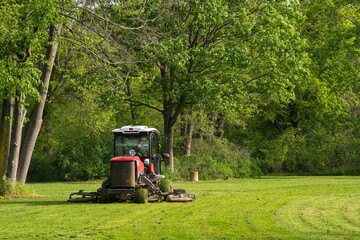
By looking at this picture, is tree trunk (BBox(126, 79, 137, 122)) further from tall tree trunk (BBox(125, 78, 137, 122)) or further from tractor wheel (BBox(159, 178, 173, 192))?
tractor wheel (BBox(159, 178, 173, 192))

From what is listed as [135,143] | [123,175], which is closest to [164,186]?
[135,143]

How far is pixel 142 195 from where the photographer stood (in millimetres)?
16484

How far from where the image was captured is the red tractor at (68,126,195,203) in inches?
651

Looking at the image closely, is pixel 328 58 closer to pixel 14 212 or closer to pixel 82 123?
pixel 82 123

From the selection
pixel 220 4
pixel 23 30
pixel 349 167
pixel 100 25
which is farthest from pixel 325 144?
pixel 23 30

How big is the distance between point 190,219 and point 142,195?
4.22 metres

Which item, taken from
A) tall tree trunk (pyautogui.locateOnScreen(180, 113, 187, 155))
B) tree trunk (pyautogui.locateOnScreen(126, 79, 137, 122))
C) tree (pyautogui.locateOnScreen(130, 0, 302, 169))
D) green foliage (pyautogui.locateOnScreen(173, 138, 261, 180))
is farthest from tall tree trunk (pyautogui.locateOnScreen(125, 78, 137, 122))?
green foliage (pyautogui.locateOnScreen(173, 138, 261, 180))

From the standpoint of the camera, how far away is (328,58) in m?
36.8

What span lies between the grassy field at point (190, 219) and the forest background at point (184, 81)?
192 inches

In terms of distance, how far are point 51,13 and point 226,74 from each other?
45.6 ft

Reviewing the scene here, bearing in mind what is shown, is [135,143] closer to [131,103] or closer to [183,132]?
[131,103]

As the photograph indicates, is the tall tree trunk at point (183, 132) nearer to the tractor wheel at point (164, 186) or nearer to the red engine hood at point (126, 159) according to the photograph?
the tractor wheel at point (164, 186)

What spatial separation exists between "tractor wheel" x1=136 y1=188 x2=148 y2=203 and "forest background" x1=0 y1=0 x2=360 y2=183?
414 cm

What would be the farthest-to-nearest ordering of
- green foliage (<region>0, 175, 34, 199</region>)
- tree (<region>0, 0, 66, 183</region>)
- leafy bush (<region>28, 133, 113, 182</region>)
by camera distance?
leafy bush (<region>28, 133, 113, 182</region>) → green foliage (<region>0, 175, 34, 199</region>) → tree (<region>0, 0, 66, 183</region>)
